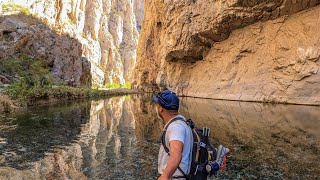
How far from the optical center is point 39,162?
23.9 ft

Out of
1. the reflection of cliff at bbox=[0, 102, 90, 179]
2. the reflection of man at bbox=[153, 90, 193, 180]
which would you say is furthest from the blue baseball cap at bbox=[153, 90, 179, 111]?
the reflection of cliff at bbox=[0, 102, 90, 179]

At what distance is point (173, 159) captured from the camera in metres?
2.94

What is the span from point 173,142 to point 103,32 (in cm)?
11982

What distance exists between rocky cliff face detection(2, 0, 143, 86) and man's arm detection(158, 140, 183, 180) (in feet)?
220


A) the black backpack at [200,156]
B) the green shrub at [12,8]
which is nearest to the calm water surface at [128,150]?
the black backpack at [200,156]

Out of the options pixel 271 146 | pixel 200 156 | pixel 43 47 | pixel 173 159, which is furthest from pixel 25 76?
pixel 173 159

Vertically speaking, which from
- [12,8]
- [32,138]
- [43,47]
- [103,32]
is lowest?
[32,138]

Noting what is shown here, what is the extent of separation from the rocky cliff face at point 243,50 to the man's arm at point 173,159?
2369cm

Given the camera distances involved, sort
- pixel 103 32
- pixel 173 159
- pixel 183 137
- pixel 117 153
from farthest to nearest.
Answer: pixel 103 32 < pixel 117 153 < pixel 183 137 < pixel 173 159

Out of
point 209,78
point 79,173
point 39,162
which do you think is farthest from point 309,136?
point 209,78

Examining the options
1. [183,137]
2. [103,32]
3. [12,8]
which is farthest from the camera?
[103,32]

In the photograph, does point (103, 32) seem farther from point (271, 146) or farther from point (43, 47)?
point (271, 146)

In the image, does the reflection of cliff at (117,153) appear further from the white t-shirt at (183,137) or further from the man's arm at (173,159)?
the man's arm at (173,159)

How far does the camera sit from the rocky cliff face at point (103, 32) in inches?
3110
